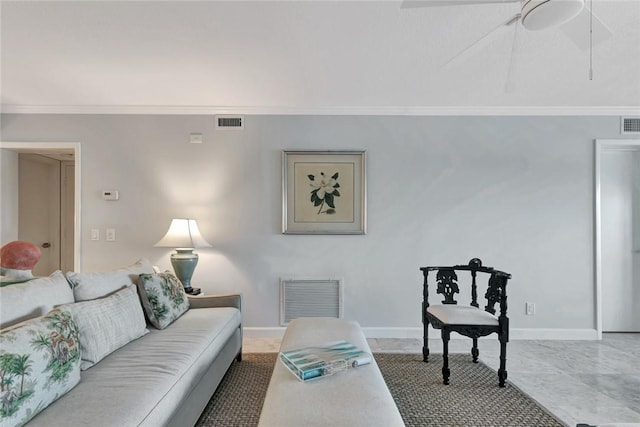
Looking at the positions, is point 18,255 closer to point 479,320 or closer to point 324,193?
point 324,193

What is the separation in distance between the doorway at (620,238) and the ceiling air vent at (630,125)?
22cm

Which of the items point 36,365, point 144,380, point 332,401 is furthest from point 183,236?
point 332,401

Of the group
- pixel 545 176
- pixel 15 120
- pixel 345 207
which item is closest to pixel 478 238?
pixel 545 176

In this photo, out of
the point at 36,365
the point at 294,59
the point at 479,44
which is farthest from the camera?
the point at 294,59

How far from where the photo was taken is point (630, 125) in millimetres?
3377

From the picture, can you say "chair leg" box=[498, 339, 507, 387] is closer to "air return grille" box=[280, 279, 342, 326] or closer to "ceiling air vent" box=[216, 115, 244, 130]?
"air return grille" box=[280, 279, 342, 326]

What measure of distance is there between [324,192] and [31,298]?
2.41m

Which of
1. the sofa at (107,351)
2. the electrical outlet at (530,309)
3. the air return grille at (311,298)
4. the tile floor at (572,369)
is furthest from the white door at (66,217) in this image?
the electrical outlet at (530,309)

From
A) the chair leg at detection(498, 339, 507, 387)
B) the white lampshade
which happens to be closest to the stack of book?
the chair leg at detection(498, 339, 507, 387)

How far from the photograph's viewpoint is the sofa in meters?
1.16

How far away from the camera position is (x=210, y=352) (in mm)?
1974

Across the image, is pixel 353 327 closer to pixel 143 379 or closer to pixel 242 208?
pixel 143 379

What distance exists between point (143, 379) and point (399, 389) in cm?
168

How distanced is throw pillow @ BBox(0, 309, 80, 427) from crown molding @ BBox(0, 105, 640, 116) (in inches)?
97.7
